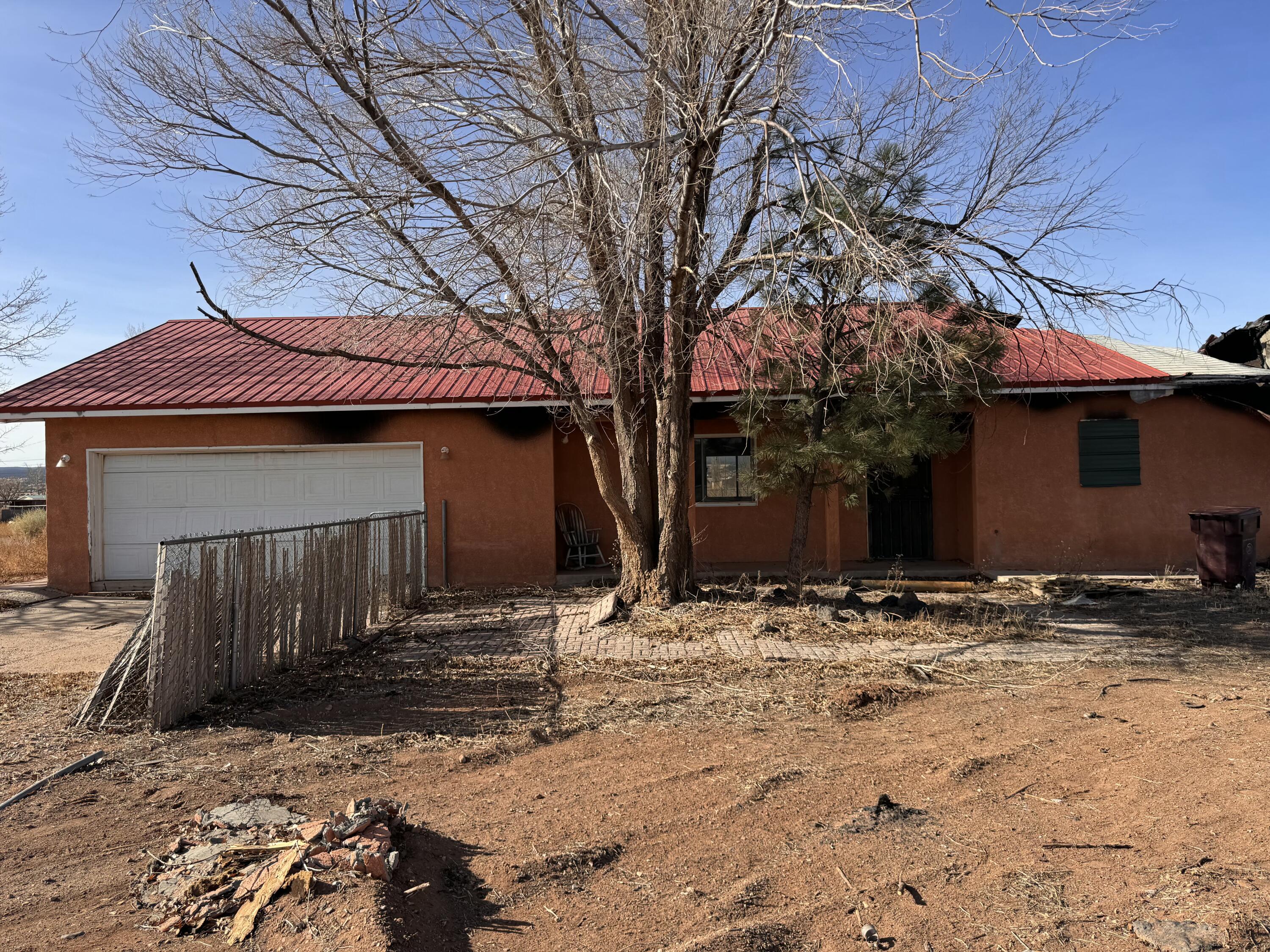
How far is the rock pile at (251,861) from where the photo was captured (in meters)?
3.39

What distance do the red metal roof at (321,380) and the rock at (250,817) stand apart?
7.69m

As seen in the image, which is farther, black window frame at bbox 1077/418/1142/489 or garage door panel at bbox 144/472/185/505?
garage door panel at bbox 144/472/185/505

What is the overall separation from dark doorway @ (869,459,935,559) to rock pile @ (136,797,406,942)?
12.2m

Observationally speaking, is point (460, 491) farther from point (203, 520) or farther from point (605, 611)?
point (605, 611)

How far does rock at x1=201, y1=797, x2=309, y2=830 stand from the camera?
13.4 feet

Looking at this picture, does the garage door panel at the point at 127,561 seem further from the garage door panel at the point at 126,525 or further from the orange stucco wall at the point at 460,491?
the orange stucco wall at the point at 460,491

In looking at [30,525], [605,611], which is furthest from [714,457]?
[30,525]

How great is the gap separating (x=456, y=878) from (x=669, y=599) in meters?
6.50

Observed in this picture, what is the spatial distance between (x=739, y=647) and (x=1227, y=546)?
7.08 meters

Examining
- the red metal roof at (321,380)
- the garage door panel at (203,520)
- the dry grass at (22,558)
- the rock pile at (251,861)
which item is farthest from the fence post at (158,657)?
the dry grass at (22,558)

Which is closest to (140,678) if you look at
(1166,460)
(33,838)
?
(33,838)

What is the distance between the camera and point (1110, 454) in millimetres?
13477

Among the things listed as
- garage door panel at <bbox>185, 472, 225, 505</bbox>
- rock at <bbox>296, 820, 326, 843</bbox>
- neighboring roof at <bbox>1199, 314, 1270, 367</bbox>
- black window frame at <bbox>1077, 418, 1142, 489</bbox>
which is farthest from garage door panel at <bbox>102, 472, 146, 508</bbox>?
neighboring roof at <bbox>1199, 314, 1270, 367</bbox>

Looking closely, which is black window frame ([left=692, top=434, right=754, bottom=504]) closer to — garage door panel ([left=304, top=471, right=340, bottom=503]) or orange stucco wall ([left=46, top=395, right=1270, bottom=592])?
orange stucco wall ([left=46, top=395, right=1270, bottom=592])
